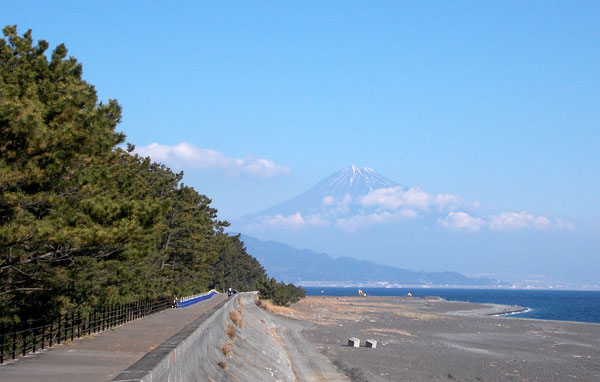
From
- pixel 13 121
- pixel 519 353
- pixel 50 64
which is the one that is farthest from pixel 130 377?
pixel 519 353

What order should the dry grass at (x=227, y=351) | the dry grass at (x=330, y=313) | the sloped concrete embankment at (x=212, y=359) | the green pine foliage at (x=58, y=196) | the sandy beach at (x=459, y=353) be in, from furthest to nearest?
the dry grass at (x=330, y=313), the sandy beach at (x=459, y=353), the dry grass at (x=227, y=351), the green pine foliage at (x=58, y=196), the sloped concrete embankment at (x=212, y=359)

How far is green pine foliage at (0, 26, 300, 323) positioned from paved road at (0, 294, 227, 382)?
1.67 m

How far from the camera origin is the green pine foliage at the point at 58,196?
1526cm

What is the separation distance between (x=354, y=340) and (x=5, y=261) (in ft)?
99.6

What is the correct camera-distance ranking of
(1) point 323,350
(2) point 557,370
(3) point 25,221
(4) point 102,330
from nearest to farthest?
1. (3) point 25,221
2. (4) point 102,330
3. (2) point 557,370
4. (1) point 323,350

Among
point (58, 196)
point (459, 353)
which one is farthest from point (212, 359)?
point (459, 353)

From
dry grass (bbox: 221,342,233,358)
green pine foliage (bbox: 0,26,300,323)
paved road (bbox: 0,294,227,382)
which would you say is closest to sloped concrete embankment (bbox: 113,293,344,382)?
dry grass (bbox: 221,342,233,358)

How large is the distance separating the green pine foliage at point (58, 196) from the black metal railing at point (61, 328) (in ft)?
1.59

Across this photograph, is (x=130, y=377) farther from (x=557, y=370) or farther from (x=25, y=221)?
(x=557, y=370)

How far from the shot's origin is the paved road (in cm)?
1347

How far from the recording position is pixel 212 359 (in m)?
19.9

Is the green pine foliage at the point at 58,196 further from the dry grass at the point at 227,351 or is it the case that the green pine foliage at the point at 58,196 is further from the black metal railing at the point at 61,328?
the dry grass at the point at 227,351

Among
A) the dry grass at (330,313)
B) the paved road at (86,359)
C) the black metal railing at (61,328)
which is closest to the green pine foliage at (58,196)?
the black metal railing at (61,328)

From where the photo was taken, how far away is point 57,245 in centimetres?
1681
